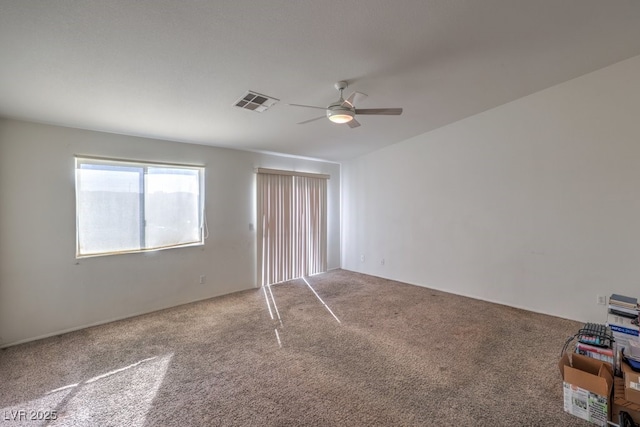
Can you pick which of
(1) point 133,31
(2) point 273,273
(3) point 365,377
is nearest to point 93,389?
(3) point 365,377

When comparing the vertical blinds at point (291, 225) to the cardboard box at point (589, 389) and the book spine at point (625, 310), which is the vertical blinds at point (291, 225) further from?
the book spine at point (625, 310)

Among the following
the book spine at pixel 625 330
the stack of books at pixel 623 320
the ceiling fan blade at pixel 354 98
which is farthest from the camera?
the ceiling fan blade at pixel 354 98

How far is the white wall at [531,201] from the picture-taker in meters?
3.19

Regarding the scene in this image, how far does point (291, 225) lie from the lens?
5453 millimetres

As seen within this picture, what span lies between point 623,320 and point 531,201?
1809mm

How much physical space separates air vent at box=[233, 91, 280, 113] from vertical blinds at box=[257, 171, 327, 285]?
192cm

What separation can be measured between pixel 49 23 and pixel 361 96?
222 cm

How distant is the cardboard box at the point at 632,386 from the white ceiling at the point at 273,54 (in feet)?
8.69

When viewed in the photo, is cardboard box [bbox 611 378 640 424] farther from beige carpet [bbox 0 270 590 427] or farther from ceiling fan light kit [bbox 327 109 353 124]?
ceiling fan light kit [bbox 327 109 353 124]

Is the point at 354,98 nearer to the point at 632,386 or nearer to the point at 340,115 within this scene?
the point at 340,115

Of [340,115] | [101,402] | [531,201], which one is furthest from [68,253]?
[531,201]

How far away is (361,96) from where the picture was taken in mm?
2527

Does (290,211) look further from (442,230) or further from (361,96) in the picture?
(361,96)

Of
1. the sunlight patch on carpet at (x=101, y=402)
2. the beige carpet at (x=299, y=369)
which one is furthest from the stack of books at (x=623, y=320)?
the sunlight patch on carpet at (x=101, y=402)
